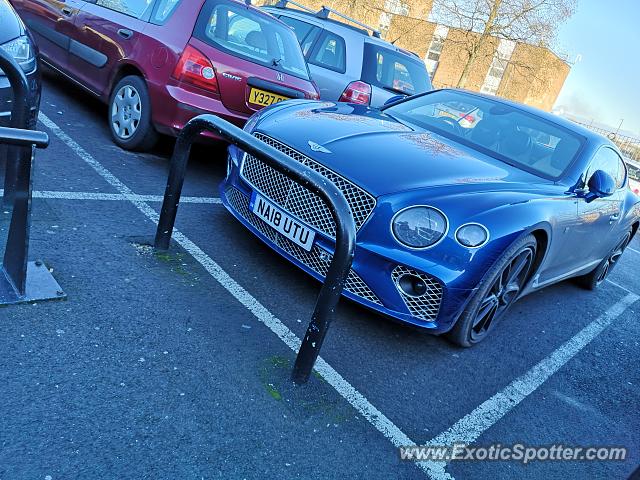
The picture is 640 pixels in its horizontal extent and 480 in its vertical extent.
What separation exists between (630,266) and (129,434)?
826 centimetres

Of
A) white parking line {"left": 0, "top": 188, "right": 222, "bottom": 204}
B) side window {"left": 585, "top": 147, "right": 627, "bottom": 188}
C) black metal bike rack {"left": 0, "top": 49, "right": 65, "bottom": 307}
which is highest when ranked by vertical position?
side window {"left": 585, "top": 147, "right": 627, "bottom": 188}

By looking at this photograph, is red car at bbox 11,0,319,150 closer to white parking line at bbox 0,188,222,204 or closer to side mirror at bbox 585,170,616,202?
white parking line at bbox 0,188,222,204

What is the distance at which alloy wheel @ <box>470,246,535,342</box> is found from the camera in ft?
11.0

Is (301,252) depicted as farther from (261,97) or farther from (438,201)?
(261,97)

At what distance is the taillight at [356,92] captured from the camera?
6.75 metres

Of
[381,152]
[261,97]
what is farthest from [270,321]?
[261,97]

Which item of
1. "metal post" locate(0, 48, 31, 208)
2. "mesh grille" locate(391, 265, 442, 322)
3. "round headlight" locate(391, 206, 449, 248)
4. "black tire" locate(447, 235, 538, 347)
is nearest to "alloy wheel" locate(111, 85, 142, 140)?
"metal post" locate(0, 48, 31, 208)

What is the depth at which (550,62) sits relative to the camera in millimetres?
31297

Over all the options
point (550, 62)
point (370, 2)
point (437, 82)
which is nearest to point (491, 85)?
point (437, 82)

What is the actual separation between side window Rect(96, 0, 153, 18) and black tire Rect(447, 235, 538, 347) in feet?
13.1

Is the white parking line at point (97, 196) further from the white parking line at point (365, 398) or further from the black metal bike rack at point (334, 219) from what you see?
the black metal bike rack at point (334, 219)

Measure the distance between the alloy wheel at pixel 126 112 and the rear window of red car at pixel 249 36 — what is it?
31.9 inches

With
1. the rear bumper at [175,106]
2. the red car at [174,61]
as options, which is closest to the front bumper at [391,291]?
the rear bumper at [175,106]

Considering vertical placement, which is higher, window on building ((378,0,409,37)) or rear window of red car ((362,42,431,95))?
window on building ((378,0,409,37))
